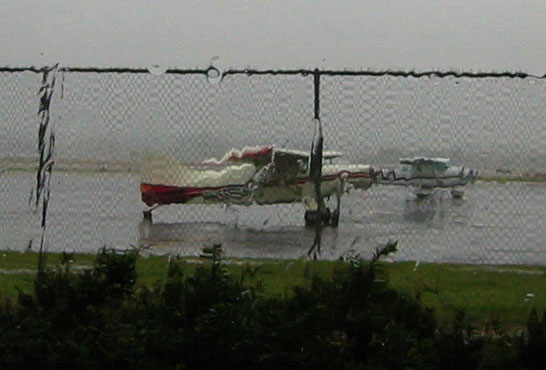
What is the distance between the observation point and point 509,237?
25.8 feet

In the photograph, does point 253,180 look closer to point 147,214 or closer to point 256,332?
point 147,214

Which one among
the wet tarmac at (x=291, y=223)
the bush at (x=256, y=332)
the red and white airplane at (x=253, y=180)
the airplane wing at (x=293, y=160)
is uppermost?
the airplane wing at (x=293, y=160)

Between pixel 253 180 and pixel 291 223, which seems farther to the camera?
pixel 291 223

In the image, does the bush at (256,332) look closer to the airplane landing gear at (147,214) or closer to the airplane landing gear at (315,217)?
the airplane landing gear at (315,217)

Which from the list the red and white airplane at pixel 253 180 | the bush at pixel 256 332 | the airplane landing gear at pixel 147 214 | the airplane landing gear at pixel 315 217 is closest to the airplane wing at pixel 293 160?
the red and white airplane at pixel 253 180

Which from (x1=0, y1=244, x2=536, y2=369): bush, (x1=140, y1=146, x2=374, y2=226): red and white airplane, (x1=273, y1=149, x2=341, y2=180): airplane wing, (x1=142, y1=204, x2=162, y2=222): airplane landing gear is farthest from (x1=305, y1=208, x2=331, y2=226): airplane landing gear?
(x1=0, y1=244, x2=536, y2=369): bush

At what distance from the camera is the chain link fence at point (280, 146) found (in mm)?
7273

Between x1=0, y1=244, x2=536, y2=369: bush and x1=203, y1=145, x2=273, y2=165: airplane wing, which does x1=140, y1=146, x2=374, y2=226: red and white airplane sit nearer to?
x1=203, y1=145, x2=273, y2=165: airplane wing

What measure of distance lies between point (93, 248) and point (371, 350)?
4.12 metres

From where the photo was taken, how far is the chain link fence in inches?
286

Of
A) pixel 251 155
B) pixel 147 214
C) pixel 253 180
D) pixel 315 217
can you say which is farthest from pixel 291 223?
pixel 147 214

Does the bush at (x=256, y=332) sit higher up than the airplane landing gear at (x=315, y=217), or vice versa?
the airplane landing gear at (x=315, y=217)

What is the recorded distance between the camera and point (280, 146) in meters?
7.48

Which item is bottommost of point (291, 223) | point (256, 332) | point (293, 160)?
point (256, 332)
